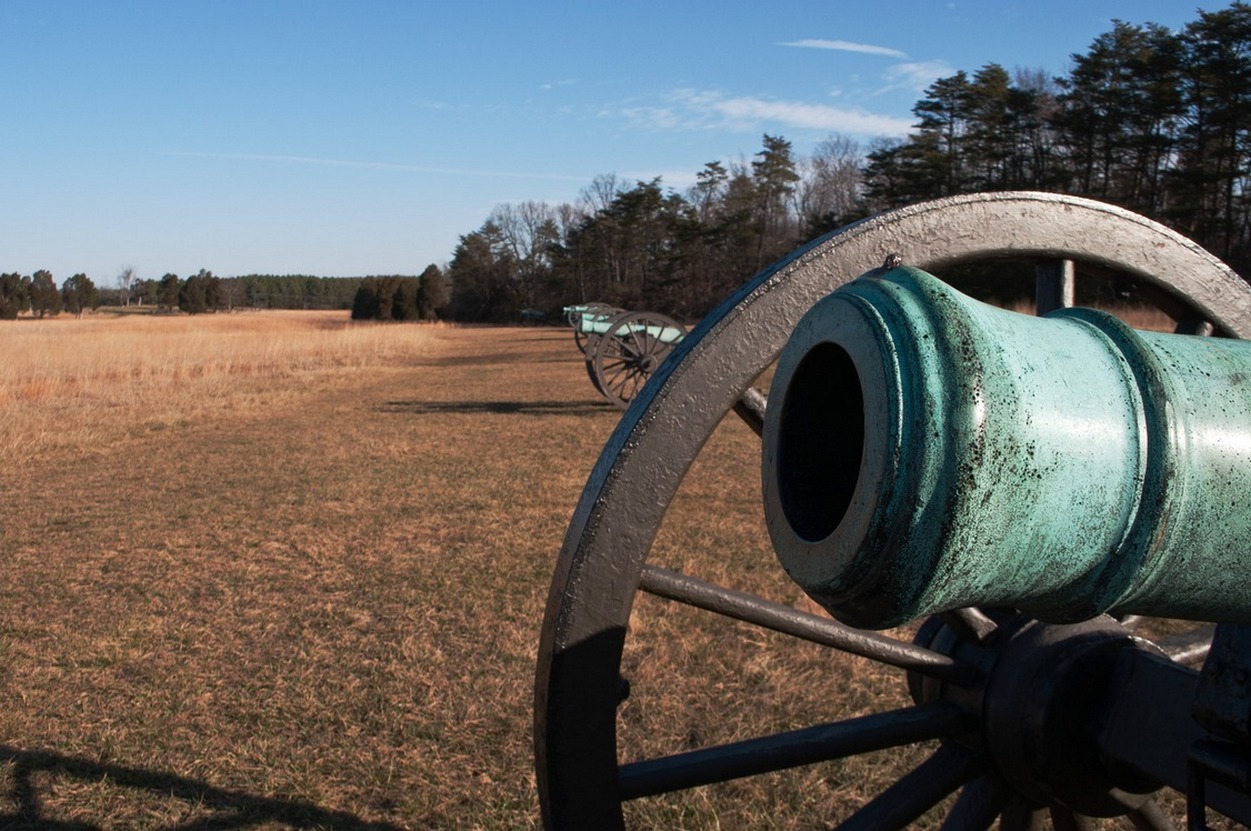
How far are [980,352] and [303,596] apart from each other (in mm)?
4428

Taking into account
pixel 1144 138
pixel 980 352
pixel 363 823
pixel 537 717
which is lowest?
pixel 363 823

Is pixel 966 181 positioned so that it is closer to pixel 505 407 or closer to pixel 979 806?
pixel 505 407

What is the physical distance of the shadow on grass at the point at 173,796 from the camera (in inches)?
104

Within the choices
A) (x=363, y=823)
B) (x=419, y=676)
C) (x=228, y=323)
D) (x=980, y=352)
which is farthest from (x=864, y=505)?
(x=228, y=323)

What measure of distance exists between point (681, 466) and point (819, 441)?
0.31 m

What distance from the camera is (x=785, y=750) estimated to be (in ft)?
5.16

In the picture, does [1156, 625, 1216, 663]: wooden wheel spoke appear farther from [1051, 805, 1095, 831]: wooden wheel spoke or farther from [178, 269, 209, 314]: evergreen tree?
[178, 269, 209, 314]: evergreen tree

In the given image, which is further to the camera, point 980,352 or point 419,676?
point 419,676

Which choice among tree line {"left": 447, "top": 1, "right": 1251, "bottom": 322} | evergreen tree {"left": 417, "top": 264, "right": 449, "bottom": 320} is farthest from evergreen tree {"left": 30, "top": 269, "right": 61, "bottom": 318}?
tree line {"left": 447, "top": 1, "right": 1251, "bottom": 322}

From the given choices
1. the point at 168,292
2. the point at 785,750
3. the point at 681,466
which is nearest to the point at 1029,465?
the point at 681,466

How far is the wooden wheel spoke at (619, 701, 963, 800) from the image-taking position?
1.49 m

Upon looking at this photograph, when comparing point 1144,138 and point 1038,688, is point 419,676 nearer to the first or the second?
point 1038,688

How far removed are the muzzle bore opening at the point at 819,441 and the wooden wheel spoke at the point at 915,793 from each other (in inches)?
25.7

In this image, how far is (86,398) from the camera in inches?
543
